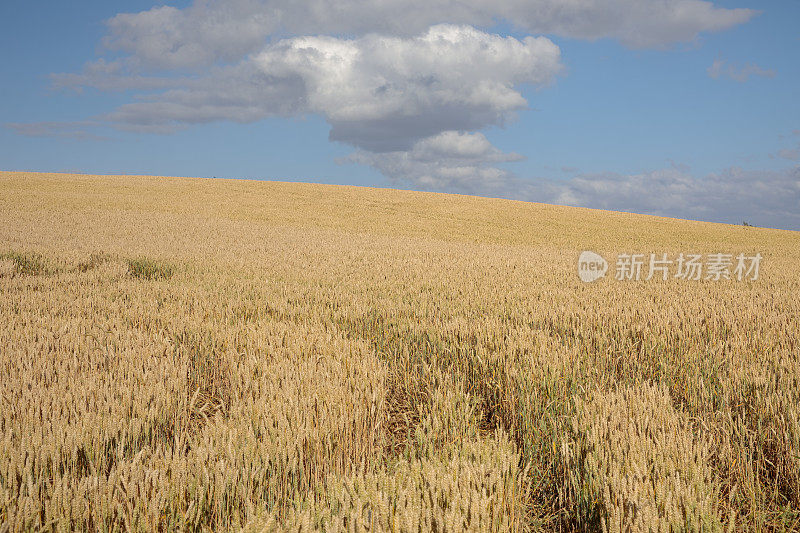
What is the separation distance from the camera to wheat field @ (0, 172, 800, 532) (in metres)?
1.91

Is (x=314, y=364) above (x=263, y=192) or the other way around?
the other way around

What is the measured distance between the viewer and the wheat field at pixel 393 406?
1.91 metres

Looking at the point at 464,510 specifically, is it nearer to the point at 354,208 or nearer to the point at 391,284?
the point at 391,284

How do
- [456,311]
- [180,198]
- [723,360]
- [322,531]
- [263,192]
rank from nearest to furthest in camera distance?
[322,531], [723,360], [456,311], [180,198], [263,192]

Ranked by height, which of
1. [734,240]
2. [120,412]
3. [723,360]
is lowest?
[120,412]

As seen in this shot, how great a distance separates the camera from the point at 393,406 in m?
3.58

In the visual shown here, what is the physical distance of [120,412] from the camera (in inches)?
107

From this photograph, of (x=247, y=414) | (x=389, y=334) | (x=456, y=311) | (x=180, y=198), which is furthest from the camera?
(x=180, y=198)

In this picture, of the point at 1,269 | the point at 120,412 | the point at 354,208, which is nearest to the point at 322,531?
the point at 120,412

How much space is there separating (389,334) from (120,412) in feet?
8.85
